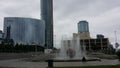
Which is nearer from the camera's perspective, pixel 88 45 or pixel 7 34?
pixel 88 45

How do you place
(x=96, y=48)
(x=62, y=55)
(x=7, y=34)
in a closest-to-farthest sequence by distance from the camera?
(x=62, y=55) < (x=96, y=48) < (x=7, y=34)

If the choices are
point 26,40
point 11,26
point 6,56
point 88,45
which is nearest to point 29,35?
point 26,40

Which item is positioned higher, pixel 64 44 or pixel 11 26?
pixel 11 26

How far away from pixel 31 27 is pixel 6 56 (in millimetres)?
133327

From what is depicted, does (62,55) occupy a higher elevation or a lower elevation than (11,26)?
lower

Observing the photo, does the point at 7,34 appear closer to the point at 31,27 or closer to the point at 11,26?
the point at 11,26

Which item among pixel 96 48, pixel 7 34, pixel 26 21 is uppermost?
pixel 26 21

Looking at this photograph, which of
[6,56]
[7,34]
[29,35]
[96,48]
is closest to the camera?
[6,56]

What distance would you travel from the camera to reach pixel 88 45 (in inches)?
6486

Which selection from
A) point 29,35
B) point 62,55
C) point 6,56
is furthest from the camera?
point 29,35

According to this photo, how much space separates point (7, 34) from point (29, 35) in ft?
69.0

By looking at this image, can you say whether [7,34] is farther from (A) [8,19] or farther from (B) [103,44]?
(B) [103,44]

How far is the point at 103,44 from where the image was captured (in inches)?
6363

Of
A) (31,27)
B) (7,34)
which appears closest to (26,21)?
(31,27)
